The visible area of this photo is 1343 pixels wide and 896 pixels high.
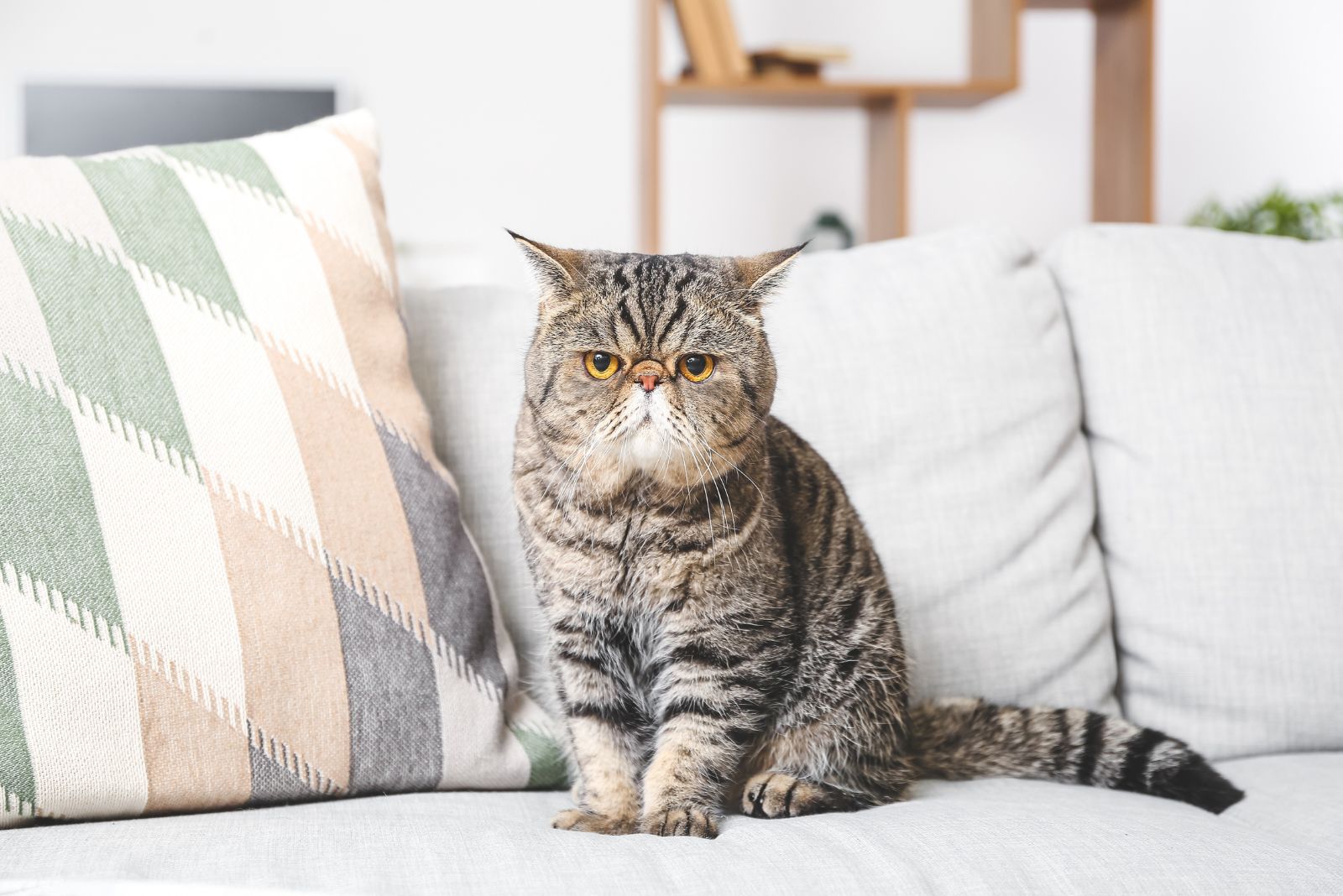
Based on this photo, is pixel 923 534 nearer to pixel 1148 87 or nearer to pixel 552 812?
pixel 552 812

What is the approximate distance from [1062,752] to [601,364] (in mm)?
600

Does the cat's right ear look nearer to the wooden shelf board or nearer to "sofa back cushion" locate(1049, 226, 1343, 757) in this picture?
"sofa back cushion" locate(1049, 226, 1343, 757)

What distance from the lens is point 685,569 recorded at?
1.01 meters

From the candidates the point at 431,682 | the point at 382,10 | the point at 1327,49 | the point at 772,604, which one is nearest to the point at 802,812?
the point at 772,604

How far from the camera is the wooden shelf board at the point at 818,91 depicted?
8.36 feet

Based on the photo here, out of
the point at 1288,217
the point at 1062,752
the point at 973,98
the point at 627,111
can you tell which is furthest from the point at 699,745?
the point at 627,111

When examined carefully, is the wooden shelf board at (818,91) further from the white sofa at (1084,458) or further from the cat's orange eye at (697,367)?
the cat's orange eye at (697,367)

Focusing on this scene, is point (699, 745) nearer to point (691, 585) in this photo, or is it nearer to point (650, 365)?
point (691, 585)

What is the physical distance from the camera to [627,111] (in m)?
2.94

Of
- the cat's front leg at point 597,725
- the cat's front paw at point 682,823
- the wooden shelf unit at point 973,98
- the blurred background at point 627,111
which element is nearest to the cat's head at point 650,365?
the cat's front leg at point 597,725

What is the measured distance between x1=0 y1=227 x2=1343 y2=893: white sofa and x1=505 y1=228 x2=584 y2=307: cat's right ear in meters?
0.24

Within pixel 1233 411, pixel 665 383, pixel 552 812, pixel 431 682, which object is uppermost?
pixel 665 383

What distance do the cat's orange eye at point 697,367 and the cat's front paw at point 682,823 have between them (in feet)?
1.21

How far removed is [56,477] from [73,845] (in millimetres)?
285
